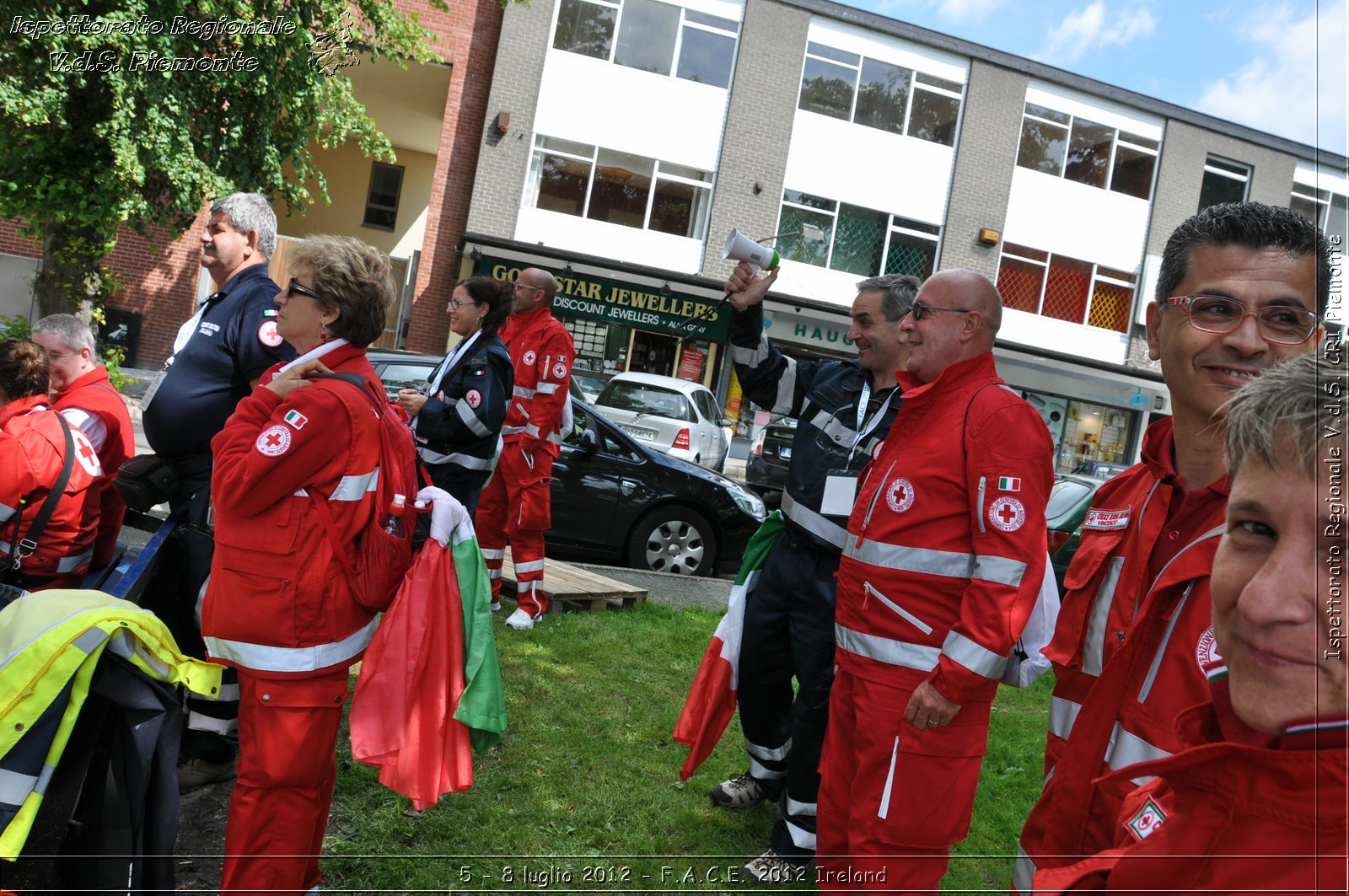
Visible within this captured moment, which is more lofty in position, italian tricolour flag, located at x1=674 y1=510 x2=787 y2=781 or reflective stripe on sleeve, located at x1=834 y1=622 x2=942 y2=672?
reflective stripe on sleeve, located at x1=834 y1=622 x2=942 y2=672

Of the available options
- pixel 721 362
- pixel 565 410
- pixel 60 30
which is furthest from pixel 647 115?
pixel 565 410

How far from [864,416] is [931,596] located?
3.52 feet

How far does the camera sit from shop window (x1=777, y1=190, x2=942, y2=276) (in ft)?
77.5

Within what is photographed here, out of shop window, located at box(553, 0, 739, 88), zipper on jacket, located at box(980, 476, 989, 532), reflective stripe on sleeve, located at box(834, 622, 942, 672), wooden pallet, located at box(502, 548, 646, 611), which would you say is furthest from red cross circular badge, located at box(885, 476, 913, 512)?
shop window, located at box(553, 0, 739, 88)

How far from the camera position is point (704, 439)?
14961 mm

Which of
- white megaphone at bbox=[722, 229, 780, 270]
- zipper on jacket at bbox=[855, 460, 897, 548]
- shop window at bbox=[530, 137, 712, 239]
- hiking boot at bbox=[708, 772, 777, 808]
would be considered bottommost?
hiking boot at bbox=[708, 772, 777, 808]

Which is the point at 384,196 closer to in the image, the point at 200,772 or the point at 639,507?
the point at 639,507

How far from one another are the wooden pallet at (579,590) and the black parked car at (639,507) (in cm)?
119

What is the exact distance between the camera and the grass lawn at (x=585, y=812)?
139 inches

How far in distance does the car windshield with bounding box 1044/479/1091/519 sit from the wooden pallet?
529cm

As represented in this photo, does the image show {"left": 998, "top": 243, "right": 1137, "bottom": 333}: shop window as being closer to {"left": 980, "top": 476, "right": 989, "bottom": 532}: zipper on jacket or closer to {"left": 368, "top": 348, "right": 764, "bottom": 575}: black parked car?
{"left": 368, "top": 348, "right": 764, "bottom": 575}: black parked car

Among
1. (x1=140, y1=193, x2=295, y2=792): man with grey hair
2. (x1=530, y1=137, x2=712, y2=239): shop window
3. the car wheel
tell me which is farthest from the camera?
(x1=530, y1=137, x2=712, y2=239): shop window

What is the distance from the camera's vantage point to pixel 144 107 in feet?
31.9

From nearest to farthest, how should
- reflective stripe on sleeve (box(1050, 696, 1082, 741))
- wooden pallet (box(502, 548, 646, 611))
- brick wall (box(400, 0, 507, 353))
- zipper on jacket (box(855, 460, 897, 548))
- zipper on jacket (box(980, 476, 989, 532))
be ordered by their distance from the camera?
reflective stripe on sleeve (box(1050, 696, 1082, 741)), zipper on jacket (box(980, 476, 989, 532)), zipper on jacket (box(855, 460, 897, 548)), wooden pallet (box(502, 548, 646, 611)), brick wall (box(400, 0, 507, 353))
